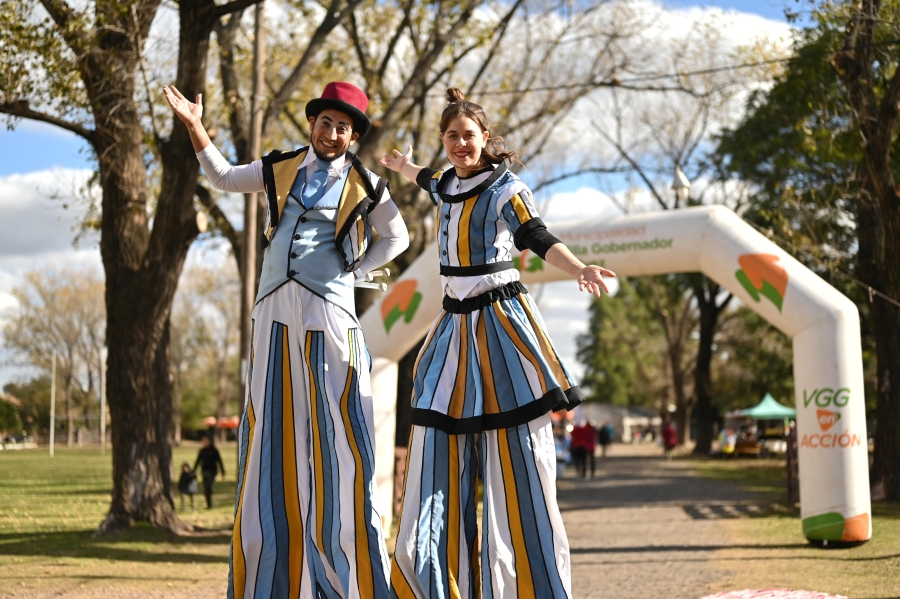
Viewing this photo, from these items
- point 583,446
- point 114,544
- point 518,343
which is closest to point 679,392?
point 583,446

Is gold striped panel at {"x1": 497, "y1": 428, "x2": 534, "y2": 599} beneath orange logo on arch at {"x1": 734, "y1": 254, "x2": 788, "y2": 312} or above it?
beneath

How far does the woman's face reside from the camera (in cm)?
405

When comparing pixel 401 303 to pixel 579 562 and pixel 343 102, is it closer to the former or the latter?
pixel 579 562

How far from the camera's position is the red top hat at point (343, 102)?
13.5 feet

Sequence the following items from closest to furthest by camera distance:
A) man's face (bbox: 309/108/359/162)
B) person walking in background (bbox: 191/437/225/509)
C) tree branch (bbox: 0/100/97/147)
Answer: man's face (bbox: 309/108/359/162) < tree branch (bbox: 0/100/97/147) < person walking in background (bbox: 191/437/225/509)

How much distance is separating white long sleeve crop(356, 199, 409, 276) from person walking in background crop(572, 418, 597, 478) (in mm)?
19024

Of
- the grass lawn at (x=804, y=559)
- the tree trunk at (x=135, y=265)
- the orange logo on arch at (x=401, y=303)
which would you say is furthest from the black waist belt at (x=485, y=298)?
the orange logo on arch at (x=401, y=303)

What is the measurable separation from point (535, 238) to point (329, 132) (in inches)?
39.8

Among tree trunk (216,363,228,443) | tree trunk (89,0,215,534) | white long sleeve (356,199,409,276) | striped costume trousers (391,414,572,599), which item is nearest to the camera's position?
striped costume trousers (391,414,572,599)

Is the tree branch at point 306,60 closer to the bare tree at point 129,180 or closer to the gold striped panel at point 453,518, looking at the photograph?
the bare tree at point 129,180

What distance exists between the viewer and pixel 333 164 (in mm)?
4164

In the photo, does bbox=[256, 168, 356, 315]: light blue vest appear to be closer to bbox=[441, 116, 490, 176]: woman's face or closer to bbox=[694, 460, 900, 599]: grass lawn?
bbox=[441, 116, 490, 176]: woman's face

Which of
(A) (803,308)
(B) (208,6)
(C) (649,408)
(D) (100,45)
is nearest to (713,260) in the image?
(A) (803,308)

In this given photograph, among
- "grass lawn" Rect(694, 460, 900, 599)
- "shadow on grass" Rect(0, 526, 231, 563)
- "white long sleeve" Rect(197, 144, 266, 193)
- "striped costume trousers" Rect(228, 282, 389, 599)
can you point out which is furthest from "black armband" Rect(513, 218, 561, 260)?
"shadow on grass" Rect(0, 526, 231, 563)
